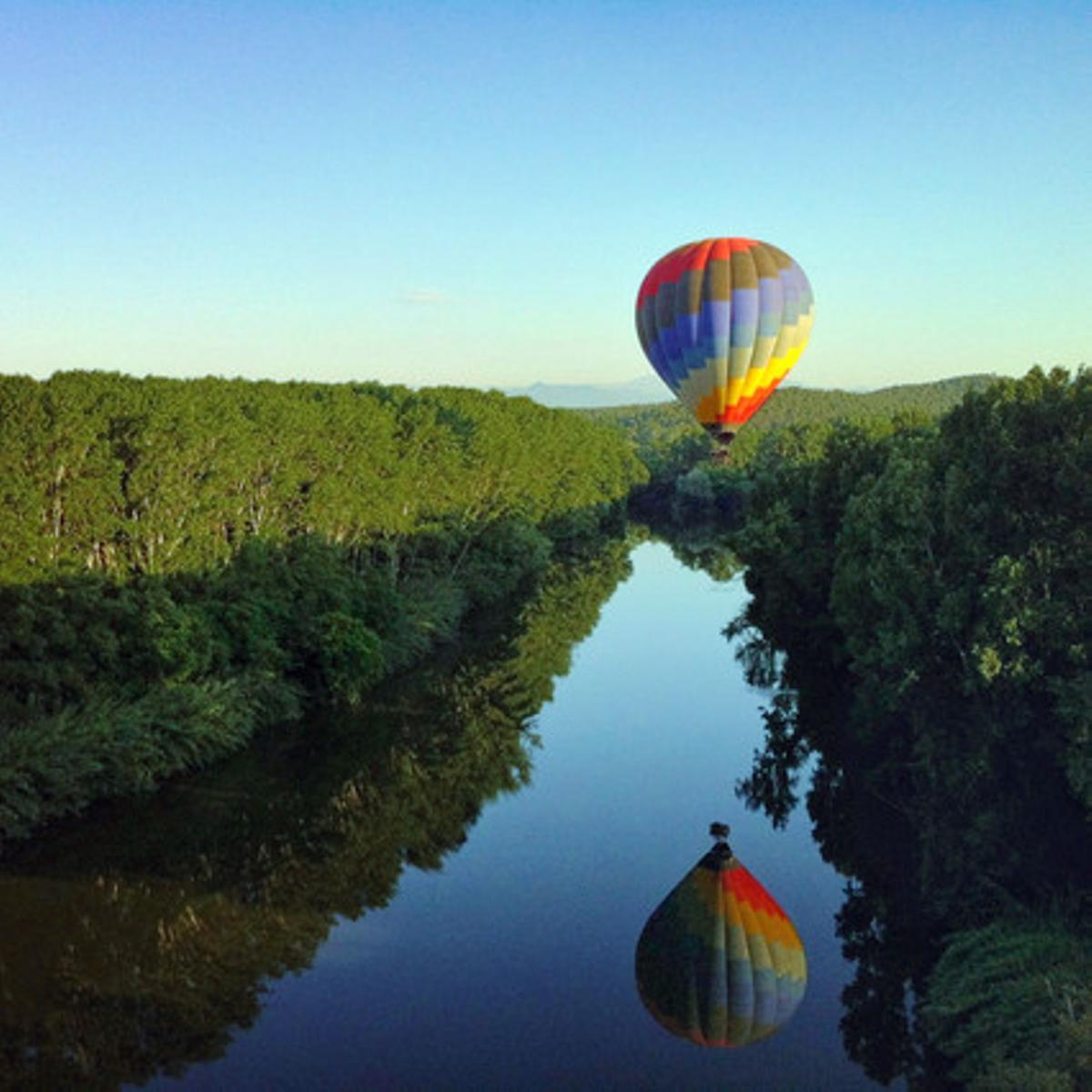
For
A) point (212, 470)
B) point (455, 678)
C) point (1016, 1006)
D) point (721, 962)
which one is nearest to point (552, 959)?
point (721, 962)

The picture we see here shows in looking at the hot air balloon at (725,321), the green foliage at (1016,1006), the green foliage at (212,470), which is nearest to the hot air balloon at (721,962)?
the green foliage at (1016,1006)

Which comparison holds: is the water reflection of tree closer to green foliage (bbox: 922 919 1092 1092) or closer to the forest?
the forest

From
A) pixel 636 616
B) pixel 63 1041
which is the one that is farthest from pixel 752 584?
pixel 63 1041

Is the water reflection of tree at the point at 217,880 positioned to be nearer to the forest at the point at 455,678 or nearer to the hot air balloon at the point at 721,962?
the forest at the point at 455,678

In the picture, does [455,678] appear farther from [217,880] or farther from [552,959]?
[552,959]

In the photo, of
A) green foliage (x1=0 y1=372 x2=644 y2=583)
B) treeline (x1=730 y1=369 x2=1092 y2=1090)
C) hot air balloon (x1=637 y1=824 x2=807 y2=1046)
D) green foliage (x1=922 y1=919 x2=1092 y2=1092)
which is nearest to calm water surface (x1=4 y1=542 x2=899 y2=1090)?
hot air balloon (x1=637 y1=824 x2=807 y2=1046)

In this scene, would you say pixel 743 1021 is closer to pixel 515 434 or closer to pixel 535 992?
pixel 535 992
